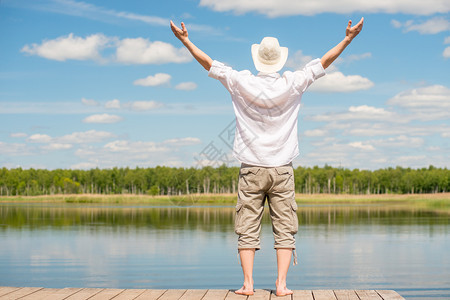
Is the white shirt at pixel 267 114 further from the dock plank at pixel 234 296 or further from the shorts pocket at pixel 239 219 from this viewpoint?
the dock plank at pixel 234 296

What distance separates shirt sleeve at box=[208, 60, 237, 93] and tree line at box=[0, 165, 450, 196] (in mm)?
93165

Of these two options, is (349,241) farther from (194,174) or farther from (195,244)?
(194,174)

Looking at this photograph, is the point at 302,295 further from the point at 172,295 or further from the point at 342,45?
the point at 342,45

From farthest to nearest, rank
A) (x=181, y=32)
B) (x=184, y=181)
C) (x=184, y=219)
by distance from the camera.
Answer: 1. (x=184, y=181)
2. (x=184, y=219)
3. (x=181, y=32)

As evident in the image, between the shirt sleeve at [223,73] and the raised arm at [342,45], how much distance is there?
786 millimetres

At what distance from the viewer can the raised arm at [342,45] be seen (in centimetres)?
465

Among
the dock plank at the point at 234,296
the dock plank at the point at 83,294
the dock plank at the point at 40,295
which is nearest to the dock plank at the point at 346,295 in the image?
the dock plank at the point at 234,296

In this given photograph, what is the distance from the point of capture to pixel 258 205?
463cm

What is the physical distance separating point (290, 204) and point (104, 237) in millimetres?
14461

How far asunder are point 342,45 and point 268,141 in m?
1.05

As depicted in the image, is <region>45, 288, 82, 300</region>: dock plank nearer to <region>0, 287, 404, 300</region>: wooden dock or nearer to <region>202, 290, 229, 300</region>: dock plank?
<region>0, 287, 404, 300</region>: wooden dock

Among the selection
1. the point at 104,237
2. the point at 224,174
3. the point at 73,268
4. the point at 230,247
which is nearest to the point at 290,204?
the point at 73,268

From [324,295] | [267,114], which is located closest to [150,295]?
[324,295]

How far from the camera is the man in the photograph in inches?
179
